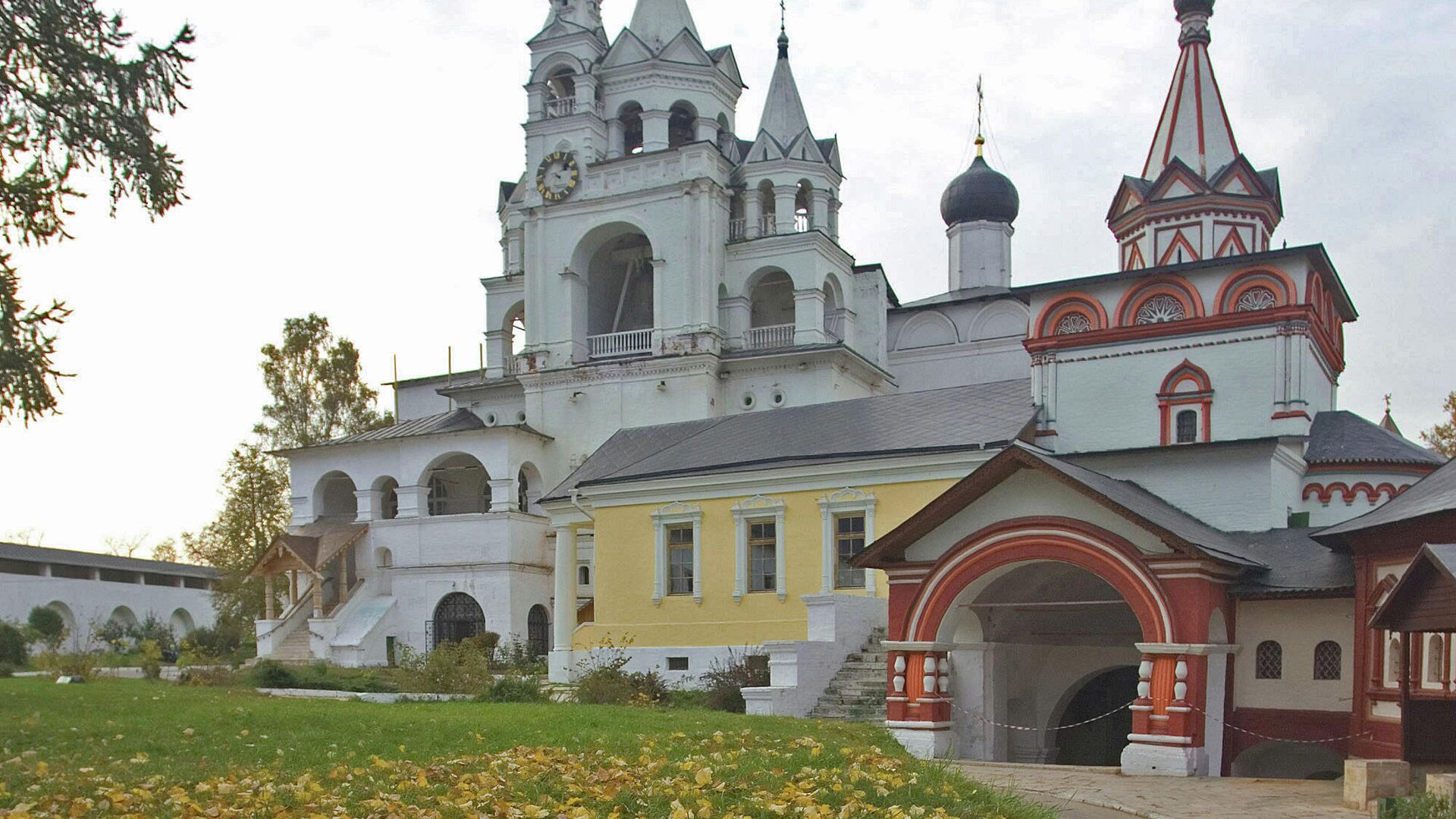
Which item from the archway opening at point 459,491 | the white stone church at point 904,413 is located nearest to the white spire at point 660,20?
the white stone church at point 904,413

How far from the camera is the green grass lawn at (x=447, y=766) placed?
29.3ft

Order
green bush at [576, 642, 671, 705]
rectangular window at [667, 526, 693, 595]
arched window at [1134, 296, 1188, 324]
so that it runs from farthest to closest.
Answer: rectangular window at [667, 526, 693, 595] → arched window at [1134, 296, 1188, 324] → green bush at [576, 642, 671, 705]

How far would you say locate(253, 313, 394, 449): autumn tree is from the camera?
48.2 metres

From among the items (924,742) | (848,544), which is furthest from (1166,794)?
(848,544)

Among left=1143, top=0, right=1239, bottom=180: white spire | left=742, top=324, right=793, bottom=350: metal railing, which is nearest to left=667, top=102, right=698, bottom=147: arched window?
left=742, top=324, right=793, bottom=350: metal railing

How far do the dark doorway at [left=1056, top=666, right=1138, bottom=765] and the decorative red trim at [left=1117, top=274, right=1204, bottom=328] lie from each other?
238 inches

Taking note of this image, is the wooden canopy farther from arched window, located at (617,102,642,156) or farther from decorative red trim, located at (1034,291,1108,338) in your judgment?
arched window, located at (617,102,642,156)

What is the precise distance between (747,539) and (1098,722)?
7221 millimetres

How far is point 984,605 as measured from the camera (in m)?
18.8

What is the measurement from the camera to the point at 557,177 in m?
41.7

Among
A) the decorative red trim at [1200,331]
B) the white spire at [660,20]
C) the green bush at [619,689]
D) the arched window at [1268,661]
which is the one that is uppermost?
the white spire at [660,20]

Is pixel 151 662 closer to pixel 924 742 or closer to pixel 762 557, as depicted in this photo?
pixel 762 557

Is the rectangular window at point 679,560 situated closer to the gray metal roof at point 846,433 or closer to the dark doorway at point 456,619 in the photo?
the gray metal roof at point 846,433

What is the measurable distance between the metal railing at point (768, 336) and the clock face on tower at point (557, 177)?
6.97m
